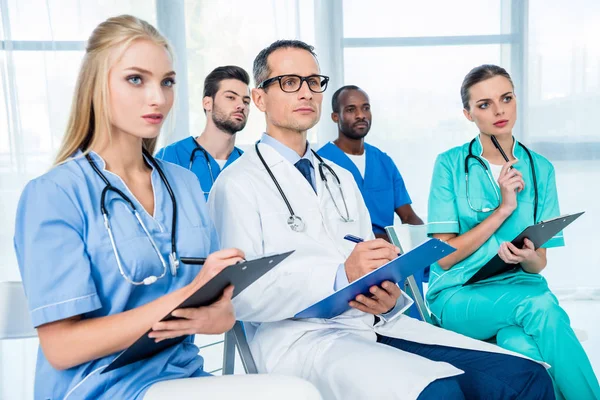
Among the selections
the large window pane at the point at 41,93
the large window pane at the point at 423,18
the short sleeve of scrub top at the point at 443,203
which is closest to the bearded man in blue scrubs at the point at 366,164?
the short sleeve of scrub top at the point at 443,203

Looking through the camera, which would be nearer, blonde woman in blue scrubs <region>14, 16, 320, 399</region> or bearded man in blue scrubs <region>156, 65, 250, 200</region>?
blonde woman in blue scrubs <region>14, 16, 320, 399</region>

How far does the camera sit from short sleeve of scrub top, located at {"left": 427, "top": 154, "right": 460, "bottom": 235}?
6.48ft

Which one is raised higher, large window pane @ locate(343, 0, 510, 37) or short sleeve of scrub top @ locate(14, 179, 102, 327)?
large window pane @ locate(343, 0, 510, 37)

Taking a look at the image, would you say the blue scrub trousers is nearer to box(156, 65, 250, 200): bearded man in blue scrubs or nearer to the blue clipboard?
the blue clipboard

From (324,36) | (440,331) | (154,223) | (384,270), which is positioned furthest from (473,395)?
(324,36)

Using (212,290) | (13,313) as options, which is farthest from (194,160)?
(212,290)

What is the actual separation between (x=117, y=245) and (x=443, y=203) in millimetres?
1190

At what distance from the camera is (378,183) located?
9.84ft

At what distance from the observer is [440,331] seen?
59.6 inches

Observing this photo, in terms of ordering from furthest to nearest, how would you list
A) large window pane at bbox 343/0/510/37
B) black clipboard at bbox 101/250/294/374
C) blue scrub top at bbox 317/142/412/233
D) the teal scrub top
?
large window pane at bbox 343/0/510/37
blue scrub top at bbox 317/142/412/233
the teal scrub top
black clipboard at bbox 101/250/294/374

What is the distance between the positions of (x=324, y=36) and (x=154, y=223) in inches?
121

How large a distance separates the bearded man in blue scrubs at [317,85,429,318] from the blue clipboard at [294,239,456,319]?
1479 mm

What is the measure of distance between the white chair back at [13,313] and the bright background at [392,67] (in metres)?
2.75

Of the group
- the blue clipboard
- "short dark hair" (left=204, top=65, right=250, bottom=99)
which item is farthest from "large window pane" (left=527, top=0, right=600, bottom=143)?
the blue clipboard
